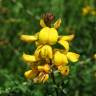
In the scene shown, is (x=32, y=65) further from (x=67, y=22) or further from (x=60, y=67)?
(x=67, y=22)

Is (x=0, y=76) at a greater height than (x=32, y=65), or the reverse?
(x=32, y=65)

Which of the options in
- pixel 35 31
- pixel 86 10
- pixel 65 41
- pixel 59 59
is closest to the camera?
pixel 59 59

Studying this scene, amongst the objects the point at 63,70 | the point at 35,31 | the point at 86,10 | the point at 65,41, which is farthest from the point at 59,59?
the point at 86,10

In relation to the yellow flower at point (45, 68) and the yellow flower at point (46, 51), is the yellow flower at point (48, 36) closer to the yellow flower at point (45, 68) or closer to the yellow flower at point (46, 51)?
the yellow flower at point (46, 51)

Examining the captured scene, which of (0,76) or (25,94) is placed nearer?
(25,94)

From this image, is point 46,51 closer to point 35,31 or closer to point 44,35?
point 44,35

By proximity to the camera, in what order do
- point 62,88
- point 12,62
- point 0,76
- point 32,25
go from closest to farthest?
point 62,88 < point 0,76 < point 12,62 < point 32,25

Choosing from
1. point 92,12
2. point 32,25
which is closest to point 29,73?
point 32,25
